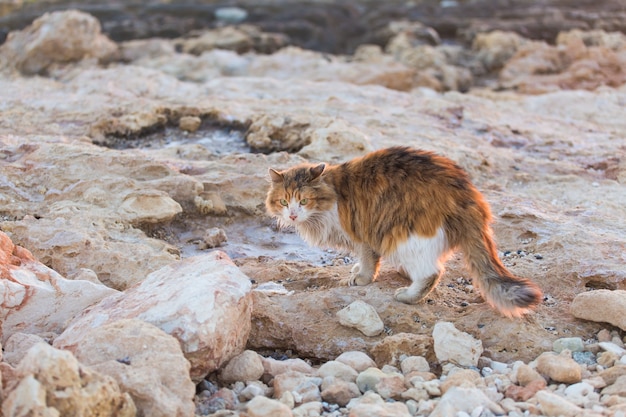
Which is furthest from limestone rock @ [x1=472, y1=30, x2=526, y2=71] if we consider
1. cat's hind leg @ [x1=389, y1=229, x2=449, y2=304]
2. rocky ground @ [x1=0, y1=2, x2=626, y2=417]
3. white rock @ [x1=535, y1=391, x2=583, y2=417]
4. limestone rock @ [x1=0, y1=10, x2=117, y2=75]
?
white rock @ [x1=535, y1=391, x2=583, y2=417]

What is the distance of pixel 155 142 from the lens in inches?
339

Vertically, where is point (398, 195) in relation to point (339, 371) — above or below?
above

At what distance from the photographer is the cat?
4672mm

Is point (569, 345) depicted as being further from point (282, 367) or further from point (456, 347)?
point (282, 367)

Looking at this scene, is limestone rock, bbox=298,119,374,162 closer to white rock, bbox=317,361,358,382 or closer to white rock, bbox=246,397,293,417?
white rock, bbox=317,361,358,382

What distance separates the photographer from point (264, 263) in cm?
589

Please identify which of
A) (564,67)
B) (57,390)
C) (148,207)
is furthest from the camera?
(564,67)

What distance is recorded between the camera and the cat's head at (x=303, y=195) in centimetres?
528

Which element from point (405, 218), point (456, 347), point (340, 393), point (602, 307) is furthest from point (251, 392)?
point (602, 307)

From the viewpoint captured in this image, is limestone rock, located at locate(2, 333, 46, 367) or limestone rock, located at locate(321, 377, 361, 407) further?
limestone rock, located at locate(2, 333, 46, 367)

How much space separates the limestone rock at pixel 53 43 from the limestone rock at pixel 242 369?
11.7m

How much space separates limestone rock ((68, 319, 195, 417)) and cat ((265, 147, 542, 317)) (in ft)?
6.07

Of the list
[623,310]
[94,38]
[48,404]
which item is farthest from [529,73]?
[48,404]

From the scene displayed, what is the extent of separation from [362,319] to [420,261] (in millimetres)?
560
